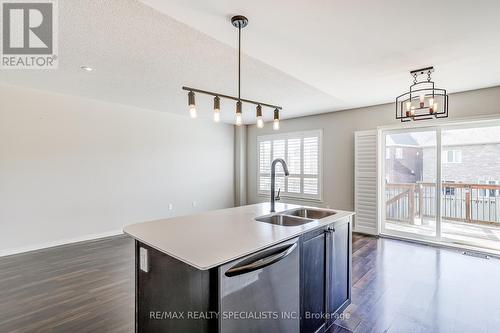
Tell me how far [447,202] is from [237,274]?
15.3 feet

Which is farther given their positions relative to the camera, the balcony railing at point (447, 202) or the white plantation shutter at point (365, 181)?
the white plantation shutter at point (365, 181)

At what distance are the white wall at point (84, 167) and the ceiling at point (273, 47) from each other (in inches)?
19.6

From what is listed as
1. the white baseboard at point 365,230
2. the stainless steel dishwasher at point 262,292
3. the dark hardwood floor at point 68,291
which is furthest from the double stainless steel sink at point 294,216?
the white baseboard at point 365,230

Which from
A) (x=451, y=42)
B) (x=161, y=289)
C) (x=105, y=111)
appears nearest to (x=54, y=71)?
(x=105, y=111)

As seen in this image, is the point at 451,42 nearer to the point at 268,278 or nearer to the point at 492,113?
the point at 492,113

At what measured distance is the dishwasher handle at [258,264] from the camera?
50.0 inches

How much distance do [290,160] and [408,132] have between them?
2600 millimetres

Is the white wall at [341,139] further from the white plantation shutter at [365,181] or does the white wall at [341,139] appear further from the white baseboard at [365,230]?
the white baseboard at [365,230]

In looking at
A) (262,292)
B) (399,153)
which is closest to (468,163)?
(399,153)

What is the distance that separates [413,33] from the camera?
2.28 m

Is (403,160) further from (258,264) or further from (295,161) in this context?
(258,264)

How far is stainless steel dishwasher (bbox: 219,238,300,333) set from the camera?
1266 mm

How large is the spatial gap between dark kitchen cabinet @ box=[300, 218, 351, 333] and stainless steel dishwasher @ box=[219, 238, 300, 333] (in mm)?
129

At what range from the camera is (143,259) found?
1660mm
